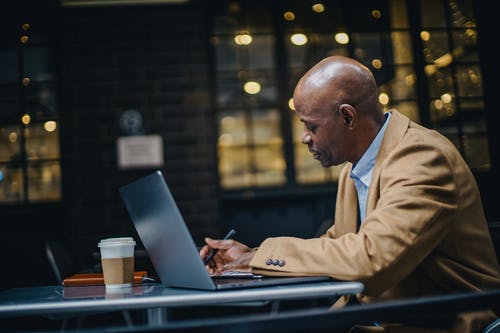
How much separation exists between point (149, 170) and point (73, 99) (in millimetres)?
1019

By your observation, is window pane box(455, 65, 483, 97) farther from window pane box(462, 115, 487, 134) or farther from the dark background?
the dark background

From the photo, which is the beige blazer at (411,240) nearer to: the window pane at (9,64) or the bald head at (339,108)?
the bald head at (339,108)

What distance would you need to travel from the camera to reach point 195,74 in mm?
5848

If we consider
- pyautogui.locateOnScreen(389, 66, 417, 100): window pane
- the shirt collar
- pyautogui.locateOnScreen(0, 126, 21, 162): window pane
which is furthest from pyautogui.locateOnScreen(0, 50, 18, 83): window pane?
the shirt collar

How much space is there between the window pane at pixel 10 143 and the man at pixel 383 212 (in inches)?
172

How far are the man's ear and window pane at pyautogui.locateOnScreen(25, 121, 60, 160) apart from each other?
445cm

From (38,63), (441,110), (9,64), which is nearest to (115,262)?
(38,63)

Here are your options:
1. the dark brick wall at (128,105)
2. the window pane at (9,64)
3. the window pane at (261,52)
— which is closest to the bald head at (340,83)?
the dark brick wall at (128,105)

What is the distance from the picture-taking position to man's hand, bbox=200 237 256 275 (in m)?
1.95

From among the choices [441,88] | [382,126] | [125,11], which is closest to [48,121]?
[125,11]

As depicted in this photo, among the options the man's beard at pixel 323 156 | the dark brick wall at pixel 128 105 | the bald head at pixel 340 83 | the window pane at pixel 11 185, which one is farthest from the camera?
the window pane at pixel 11 185

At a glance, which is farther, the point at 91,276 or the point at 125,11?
the point at 125,11

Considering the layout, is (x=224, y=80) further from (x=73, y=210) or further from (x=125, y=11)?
(x=73, y=210)

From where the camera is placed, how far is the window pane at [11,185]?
5.84 m
